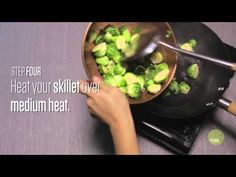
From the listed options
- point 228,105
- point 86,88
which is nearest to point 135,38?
point 86,88

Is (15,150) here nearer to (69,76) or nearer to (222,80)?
(69,76)

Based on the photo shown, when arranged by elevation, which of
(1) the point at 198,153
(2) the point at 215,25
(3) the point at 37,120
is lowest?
(1) the point at 198,153

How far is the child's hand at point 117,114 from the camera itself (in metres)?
0.68

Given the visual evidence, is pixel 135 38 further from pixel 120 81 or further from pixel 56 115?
pixel 56 115

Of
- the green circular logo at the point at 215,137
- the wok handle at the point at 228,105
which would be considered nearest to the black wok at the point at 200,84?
the wok handle at the point at 228,105

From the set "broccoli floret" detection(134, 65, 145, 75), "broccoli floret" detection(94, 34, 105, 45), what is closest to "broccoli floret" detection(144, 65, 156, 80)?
"broccoli floret" detection(134, 65, 145, 75)

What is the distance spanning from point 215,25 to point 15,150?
0.61m

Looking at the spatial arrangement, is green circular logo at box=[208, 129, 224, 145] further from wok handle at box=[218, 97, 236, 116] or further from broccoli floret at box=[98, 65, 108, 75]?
broccoli floret at box=[98, 65, 108, 75]

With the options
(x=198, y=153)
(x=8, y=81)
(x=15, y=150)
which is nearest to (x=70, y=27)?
(x=8, y=81)

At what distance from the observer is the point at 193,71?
82 centimetres

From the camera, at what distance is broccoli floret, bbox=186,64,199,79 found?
82 centimetres

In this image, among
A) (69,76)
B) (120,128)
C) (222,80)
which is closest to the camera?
(120,128)

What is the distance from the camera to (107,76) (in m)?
0.73

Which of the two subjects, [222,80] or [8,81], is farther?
[8,81]
